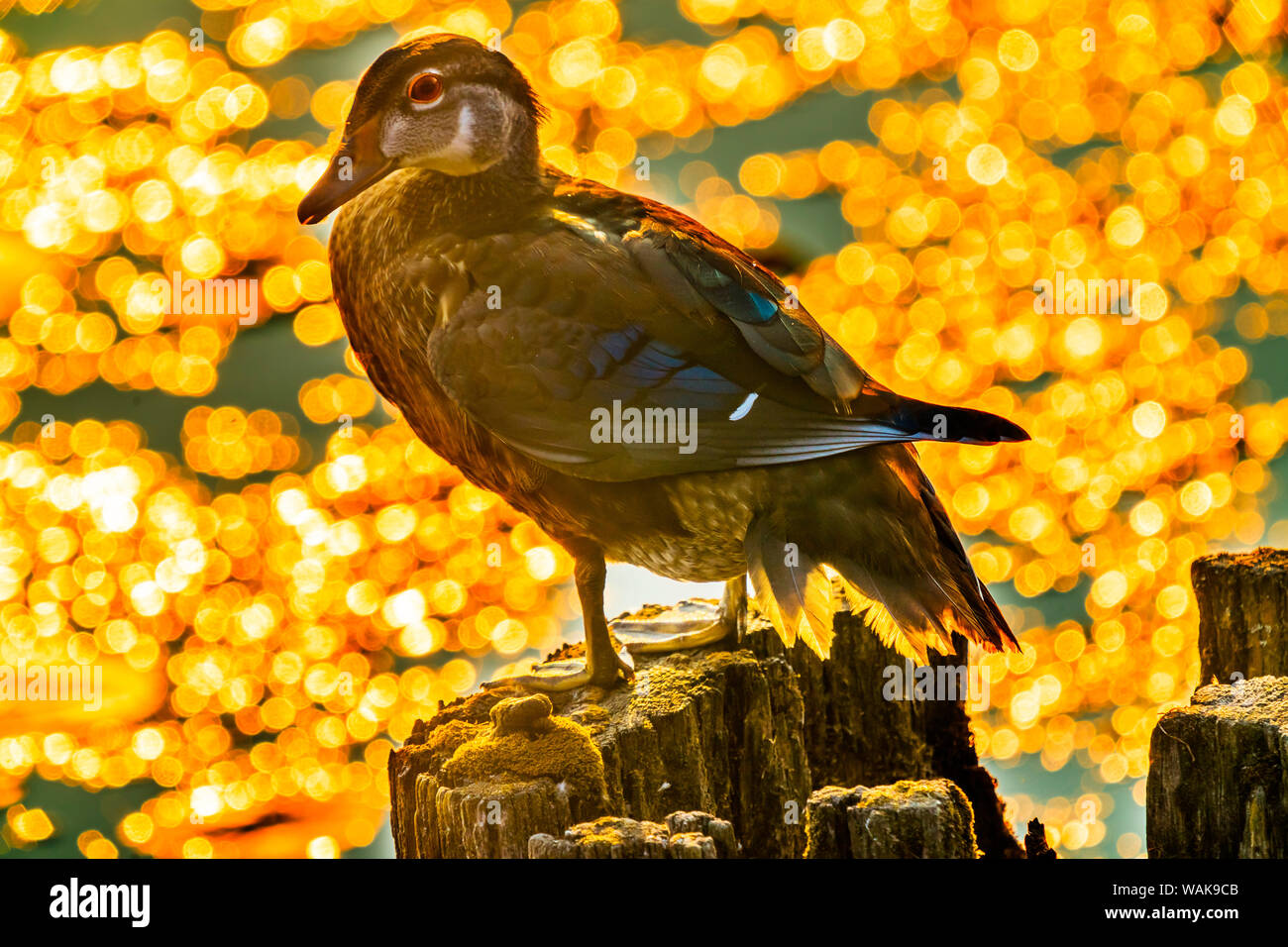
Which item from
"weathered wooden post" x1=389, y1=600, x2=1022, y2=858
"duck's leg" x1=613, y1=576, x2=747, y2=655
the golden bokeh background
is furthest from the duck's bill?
"duck's leg" x1=613, y1=576, x2=747, y2=655

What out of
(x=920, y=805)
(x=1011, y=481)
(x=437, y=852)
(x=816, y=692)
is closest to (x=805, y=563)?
(x=816, y=692)

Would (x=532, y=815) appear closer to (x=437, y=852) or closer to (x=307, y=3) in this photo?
(x=437, y=852)

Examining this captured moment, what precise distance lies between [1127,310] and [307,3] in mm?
2742

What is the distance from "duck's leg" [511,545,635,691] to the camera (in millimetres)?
2871

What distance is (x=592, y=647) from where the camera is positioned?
9.45 feet

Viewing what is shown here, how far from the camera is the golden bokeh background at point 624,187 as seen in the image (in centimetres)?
374

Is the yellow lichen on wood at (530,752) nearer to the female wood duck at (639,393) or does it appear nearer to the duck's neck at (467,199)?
the female wood duck at (639,393)

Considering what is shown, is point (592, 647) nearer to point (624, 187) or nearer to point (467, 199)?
point (467, 199)

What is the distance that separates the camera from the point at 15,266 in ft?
13.2

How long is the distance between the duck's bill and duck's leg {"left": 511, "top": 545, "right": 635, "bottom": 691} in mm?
1002

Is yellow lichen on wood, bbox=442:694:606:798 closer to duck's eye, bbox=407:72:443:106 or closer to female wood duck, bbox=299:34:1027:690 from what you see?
female wood duck, bbox=299:34:1027:690

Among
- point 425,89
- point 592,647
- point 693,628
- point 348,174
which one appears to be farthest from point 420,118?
point 693,628

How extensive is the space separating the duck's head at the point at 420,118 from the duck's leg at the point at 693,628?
1.26 meters

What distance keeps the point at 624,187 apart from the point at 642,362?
2.90ft
